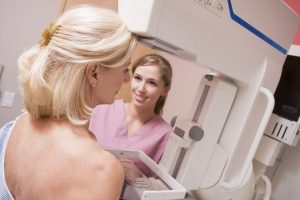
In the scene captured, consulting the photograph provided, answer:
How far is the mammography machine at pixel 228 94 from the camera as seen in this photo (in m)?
0.80

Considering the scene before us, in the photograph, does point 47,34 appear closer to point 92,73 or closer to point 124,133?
point 92,73

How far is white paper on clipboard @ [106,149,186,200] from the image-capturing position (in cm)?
82

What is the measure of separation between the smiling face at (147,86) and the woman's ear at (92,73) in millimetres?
733

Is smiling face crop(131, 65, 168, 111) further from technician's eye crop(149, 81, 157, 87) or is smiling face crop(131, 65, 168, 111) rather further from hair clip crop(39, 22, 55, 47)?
hair clip crop(39, 22, 55, 47)

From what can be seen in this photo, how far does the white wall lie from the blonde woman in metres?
1.75

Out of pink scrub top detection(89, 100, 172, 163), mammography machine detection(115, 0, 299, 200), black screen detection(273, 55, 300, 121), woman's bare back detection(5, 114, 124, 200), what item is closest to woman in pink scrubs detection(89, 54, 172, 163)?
pink scrub top detection(89, 100, 172, 163)

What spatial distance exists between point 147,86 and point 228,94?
66 cm

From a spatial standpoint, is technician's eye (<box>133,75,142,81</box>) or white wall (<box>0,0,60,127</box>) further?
white wall (<box>0,0,60,127</box>)

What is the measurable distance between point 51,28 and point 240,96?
2.22 ft

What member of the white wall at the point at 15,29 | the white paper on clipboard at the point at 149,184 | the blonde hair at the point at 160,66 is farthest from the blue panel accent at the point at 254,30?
the white wall at the point at 15,29

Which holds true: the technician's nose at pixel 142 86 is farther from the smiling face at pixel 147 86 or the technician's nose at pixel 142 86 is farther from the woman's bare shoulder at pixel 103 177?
the woman's bare shoulder at pixel 103 177

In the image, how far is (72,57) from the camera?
757 mm

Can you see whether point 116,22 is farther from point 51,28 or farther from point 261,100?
point 261,100

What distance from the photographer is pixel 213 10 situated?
31.5 inches
